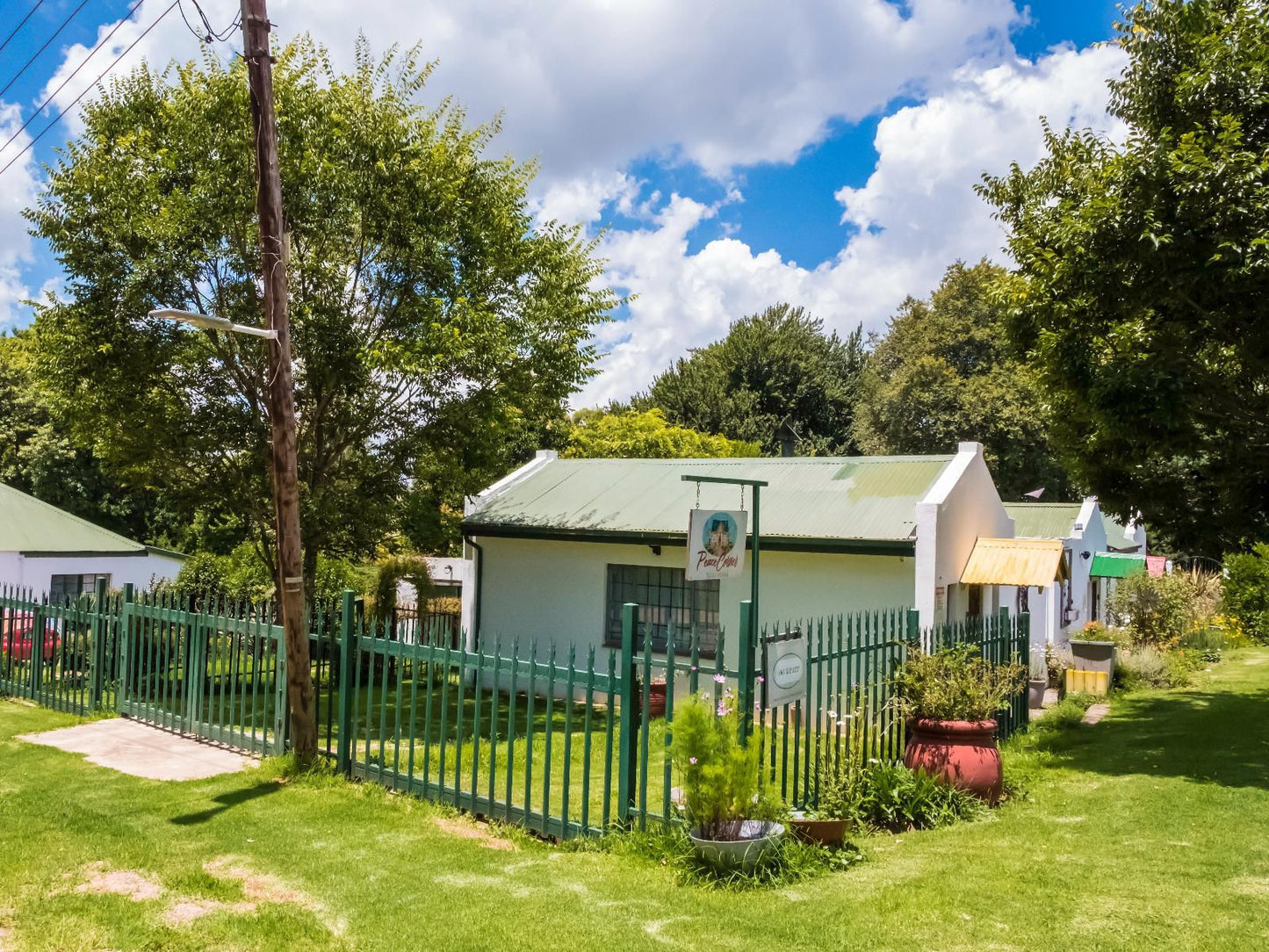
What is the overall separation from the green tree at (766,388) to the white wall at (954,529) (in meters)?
23.9

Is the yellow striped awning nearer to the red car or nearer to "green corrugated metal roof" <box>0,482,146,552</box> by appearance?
the red car

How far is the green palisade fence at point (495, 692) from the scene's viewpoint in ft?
23.1

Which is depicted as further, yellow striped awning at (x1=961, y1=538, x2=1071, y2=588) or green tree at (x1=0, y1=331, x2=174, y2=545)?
green tree at (x1=0, y1=331, x2=174, y2=545)

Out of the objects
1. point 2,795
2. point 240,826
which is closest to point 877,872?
point 240,826

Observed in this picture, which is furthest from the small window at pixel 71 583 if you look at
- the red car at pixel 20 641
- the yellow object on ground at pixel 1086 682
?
the yellow object on ground at pixel 1086 682

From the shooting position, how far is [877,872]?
6.30 meters

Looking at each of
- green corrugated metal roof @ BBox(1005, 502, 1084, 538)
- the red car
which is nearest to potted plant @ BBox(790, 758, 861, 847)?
the red car

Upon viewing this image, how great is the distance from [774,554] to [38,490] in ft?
92.8

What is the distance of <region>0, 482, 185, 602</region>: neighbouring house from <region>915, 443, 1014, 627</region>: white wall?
59.6 ft

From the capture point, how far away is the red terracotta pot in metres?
8.24

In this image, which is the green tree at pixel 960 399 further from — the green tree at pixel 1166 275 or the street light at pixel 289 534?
the street light at pixel 289 534

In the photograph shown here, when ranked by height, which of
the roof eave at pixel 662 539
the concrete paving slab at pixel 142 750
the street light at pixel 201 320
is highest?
the street light at pixel 201 320

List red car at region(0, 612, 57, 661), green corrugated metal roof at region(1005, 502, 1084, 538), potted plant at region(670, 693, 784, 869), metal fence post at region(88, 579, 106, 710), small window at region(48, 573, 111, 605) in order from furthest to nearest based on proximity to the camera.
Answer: small window at region(48, 573, 111, 605) < green corrugated metal roof at region(1005, 502, 1084, 538) < red car at region(0, 612, 57, 661) < metal fence post at region(88, 579, 106, 710) < potted plant at region(670, 693, 784, 869)

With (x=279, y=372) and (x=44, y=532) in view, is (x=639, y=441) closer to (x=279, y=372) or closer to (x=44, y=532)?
(x=44, y=532)
